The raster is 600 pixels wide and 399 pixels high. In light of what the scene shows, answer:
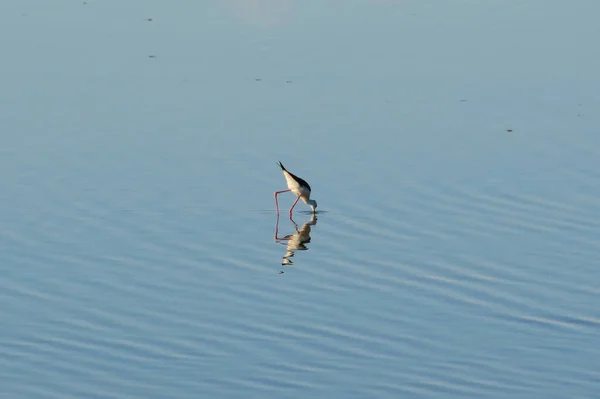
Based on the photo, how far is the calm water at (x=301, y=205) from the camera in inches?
478

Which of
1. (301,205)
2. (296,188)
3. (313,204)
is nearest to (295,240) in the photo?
(313,204)

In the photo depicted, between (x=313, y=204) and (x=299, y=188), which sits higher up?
(x=299, y=188)

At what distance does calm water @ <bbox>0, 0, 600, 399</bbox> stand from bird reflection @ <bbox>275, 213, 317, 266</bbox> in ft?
0.13

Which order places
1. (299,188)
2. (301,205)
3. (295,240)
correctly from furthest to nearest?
(301,205) < (299,188) < (295,240)

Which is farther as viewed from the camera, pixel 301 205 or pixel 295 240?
pixel 301 205

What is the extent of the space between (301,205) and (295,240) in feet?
6.38

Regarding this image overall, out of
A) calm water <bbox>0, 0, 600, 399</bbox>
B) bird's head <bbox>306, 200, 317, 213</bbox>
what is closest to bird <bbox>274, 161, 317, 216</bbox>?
bird's head <bbox>306, 200, 317, 213</bbox>

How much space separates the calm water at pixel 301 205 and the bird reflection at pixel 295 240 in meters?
0.04

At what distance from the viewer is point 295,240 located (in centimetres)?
1653

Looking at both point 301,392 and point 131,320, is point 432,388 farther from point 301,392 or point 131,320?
point 131,320

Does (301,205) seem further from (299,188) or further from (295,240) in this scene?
(295,240)

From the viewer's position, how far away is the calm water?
12.1 metres

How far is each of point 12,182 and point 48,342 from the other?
5.56m

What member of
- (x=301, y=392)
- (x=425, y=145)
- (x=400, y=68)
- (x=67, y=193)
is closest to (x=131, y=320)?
(x=301, y=392)
